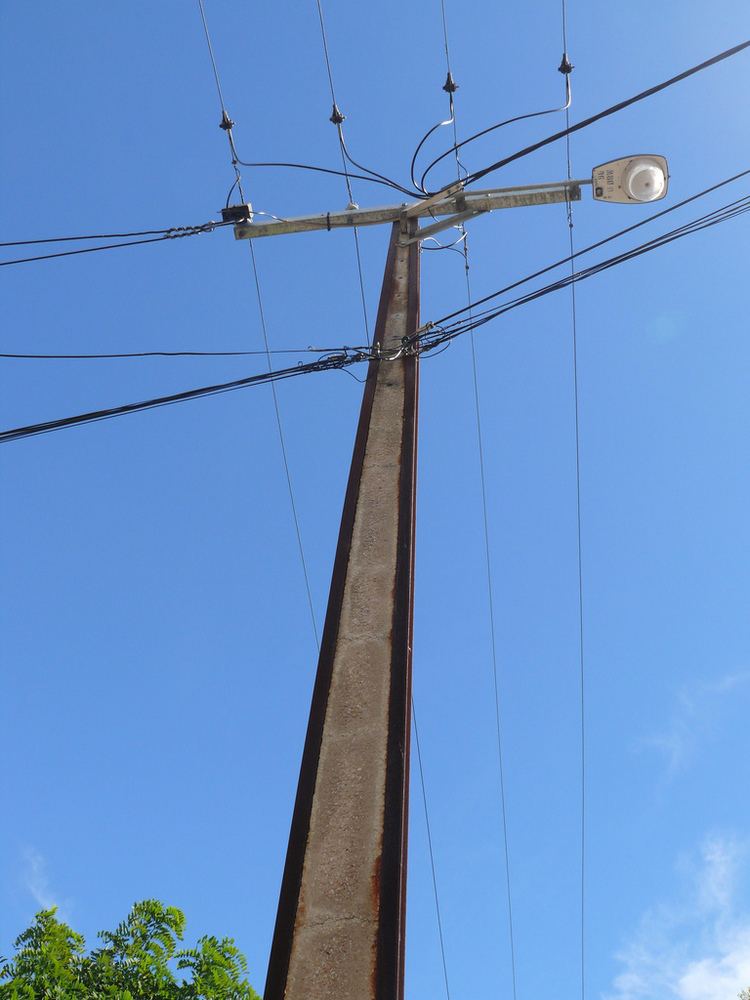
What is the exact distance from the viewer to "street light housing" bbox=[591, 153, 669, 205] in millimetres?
6812

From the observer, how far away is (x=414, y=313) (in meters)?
6.83

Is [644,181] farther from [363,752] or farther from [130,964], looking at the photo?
[130,964]

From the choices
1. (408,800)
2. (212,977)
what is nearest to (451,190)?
(408,800)

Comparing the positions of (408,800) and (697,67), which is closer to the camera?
(408,800)

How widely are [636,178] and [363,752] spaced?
4.95 m

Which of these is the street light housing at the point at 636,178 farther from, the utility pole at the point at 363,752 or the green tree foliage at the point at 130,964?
the green tree foliage at the point at 130,964

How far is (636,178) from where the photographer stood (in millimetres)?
6859

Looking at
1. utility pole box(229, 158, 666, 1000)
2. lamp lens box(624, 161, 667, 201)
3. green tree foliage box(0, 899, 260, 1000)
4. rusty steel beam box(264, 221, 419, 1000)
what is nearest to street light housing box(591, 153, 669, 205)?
lamp lens box(624, 161, 667, 201)

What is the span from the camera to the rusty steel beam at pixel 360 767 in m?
3.49

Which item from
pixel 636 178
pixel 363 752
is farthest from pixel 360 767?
pixel 636 178

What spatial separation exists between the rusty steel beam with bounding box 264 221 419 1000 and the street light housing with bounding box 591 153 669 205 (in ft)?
9.14

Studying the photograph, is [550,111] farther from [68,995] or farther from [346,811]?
[68,995]

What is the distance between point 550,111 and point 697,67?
11.9 feet

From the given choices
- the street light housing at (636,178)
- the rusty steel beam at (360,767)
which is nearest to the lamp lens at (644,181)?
the street light housing at (636,178)
